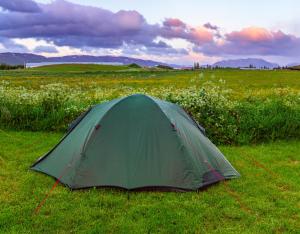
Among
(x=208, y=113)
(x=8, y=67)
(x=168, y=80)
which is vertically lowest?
(x=208, y=113)

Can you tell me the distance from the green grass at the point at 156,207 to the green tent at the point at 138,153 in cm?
23

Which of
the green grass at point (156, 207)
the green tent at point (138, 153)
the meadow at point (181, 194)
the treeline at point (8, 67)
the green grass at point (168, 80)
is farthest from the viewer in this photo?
the treeline at point (8, 67)

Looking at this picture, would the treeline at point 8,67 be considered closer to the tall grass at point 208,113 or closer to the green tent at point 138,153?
the tall grass at point 208,113

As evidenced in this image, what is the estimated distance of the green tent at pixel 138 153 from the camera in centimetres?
797

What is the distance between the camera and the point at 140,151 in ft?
26.6

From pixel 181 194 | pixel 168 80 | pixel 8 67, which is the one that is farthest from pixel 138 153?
pixel 8 67

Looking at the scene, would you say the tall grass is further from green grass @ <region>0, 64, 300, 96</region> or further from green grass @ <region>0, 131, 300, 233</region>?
green grass @ <region>0, 64, 300, 96</region>

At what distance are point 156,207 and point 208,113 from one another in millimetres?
6049

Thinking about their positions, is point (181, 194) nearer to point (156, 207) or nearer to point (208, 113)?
point (156, 207)

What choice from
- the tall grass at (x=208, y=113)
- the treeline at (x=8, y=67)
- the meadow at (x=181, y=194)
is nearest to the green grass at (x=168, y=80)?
the tall grass at (x=208, y=113)

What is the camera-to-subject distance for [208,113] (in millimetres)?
12836

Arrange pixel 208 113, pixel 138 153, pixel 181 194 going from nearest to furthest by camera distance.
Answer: pixel 181 194, pixel 138 153, pixel 208 113

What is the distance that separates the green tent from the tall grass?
360 cm

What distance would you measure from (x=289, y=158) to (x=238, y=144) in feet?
5.38
